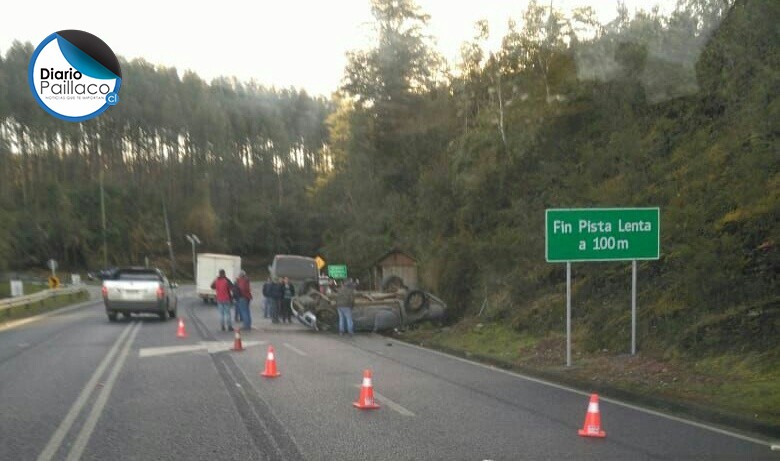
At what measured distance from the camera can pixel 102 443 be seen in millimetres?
7688

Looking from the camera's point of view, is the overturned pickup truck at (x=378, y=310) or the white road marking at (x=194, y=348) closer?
the white road marking at (x=194, y=348)

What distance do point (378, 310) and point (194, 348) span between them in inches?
276

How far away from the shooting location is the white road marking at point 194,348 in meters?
15.8

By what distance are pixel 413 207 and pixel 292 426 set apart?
34370 mm

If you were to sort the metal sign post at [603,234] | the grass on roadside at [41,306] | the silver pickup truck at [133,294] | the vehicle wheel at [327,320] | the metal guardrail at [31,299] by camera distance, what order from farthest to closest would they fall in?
the grass on roadside at [41,306] → the metal guardrail at [31,299] → the silver pickup truck at [133,294] → the vehicle wheel at [327,320] → the metal sign post at [603,234]

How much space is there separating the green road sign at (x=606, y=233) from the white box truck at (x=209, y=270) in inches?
1150

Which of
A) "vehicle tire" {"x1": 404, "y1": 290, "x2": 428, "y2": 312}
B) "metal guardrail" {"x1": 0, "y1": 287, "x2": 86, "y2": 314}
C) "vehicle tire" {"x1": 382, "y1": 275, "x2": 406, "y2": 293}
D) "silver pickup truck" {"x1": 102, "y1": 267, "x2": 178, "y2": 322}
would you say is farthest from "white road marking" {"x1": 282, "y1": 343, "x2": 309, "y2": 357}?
"metal guardrail" {"x1": 0, "y1": 287, "x2": 86, "y2": 314}

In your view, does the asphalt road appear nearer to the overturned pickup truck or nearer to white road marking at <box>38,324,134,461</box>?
white road marking at <box>38,324,134,461</box>

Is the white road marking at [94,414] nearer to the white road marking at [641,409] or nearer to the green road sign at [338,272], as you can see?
the white road marking at [641,409]

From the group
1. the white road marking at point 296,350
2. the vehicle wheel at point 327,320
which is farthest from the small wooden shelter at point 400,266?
the white road marking at point 296,350

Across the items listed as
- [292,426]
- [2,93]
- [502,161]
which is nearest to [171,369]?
[292,426]

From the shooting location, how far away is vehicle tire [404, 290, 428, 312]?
23641 mm

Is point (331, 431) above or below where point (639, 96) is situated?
below

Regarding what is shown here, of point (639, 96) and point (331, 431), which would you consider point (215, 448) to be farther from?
point (639, 96)
